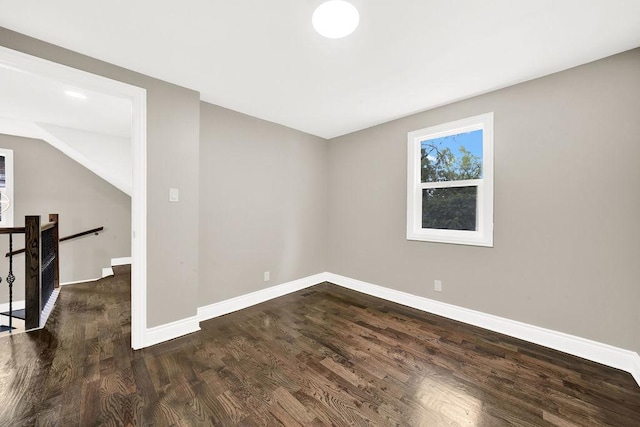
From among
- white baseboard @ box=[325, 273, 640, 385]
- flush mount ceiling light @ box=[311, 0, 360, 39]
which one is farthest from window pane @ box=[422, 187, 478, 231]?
flush mount ceiling light @ box=[311, 0, 360, 39]

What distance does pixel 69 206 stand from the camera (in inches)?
175

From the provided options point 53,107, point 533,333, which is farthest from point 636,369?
point 53,107

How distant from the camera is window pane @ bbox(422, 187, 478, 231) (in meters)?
2.68

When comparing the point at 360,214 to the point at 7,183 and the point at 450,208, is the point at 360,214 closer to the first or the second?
the point at 450,208

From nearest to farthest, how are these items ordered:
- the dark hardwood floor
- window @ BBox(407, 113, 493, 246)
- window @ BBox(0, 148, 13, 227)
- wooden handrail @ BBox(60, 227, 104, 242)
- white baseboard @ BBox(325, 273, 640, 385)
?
1. the dark hardwood floor
2. white baseboard @ BBox(325, 273, 640, 385)
3. window @ BBox(407, 113, 493, 246)
4. window @ BBox(0, 148, 13, 227)
5. wooden handrail @ BBox(60, 227, 104, 242)

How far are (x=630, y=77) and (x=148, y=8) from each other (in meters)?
3.43

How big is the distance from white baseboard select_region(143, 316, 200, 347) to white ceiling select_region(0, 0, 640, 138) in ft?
7.58

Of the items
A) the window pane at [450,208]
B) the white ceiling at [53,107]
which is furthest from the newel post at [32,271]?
the window pane at [450,208]

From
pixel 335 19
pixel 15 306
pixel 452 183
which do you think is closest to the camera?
pixel 335 19

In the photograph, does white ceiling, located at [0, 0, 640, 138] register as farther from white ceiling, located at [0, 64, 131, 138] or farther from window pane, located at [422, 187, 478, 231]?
window pane, located at [422, 187, 478, 231]

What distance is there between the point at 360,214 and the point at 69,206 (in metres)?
5.34

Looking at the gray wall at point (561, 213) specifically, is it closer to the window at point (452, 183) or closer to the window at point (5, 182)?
the window at point (452, 183)

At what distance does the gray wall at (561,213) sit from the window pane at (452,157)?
0.23 metres

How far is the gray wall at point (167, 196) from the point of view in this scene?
2156 millimetres
